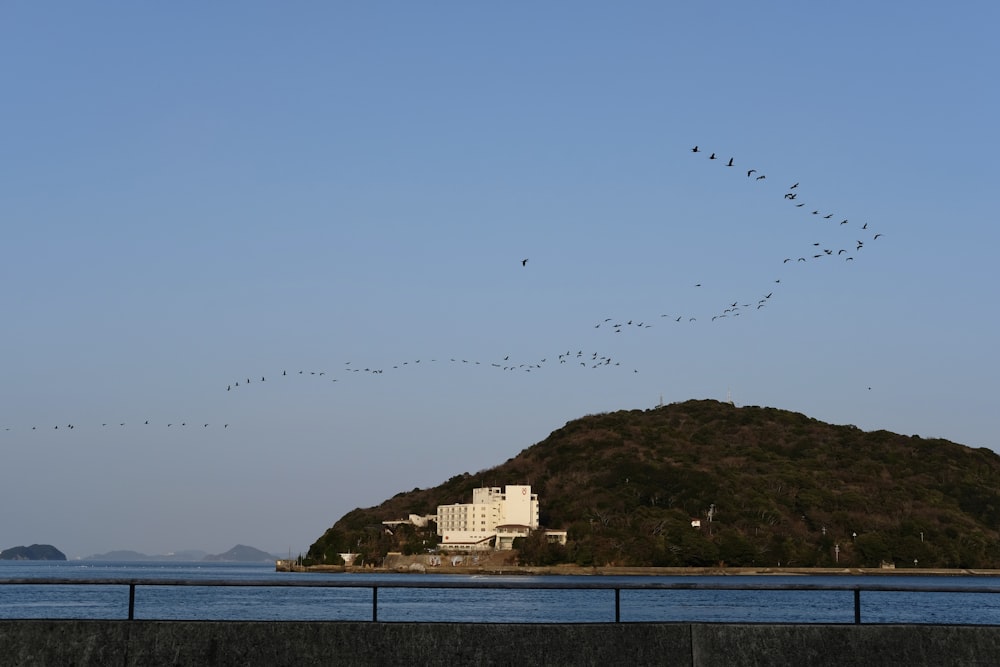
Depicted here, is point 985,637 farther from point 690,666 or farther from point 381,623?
point 381,623

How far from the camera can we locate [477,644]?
34.8ft

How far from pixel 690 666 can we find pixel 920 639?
208 cm

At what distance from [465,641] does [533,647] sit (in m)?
0.62

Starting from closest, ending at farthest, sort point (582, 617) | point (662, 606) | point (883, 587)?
point (883, 587) → point (582, 617) → point (662, 606)

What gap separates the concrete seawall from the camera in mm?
10469

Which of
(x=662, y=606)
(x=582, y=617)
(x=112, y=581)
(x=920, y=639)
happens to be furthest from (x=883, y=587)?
(x=662, y=606)

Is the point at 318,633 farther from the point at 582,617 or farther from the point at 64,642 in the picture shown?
the point at 582,617

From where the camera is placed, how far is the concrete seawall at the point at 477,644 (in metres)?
10.5

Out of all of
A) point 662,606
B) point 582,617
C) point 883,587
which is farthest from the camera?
point 662,606

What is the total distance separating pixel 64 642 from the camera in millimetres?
10555

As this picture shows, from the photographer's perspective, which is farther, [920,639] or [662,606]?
[662,606]

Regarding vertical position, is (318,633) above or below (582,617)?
above

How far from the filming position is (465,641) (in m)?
10.6

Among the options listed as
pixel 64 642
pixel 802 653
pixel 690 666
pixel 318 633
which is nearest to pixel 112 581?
pixel 64 642
